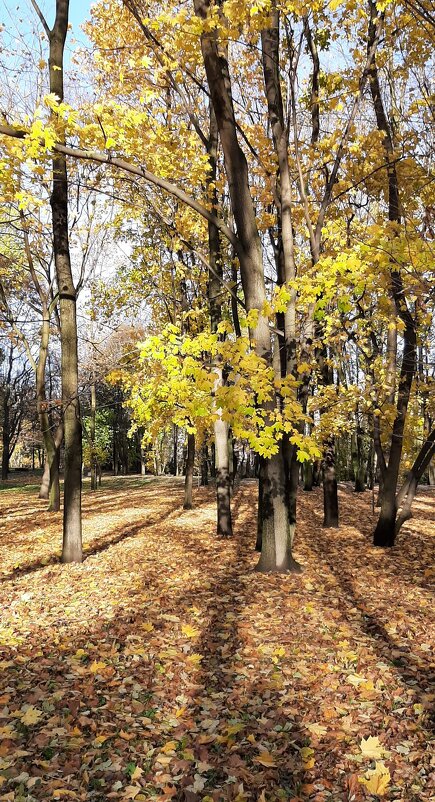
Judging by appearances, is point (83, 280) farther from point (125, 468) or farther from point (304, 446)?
point (125, 468)

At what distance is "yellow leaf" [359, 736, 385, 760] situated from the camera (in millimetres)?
3152

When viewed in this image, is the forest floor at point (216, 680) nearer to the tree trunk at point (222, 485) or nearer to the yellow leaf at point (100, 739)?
the yellow leaf at point (100, 739)

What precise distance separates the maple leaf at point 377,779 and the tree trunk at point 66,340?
5747mm

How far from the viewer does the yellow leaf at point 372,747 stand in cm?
315

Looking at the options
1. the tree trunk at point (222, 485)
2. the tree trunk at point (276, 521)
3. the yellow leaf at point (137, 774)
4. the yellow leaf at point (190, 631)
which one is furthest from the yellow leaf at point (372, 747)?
the tree trunk at point (222, 485)

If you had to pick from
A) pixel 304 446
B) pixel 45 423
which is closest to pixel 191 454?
pixel 45 423

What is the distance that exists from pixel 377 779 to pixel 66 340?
23.0 ft

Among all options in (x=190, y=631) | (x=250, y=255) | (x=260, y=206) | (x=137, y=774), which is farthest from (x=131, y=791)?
(x=260, y=206)

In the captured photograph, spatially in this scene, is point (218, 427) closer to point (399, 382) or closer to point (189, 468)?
point (399, 382)

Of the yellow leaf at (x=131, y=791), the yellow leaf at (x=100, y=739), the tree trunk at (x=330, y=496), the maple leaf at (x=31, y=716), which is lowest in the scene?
the yellow leaf at (x=131, y=791)

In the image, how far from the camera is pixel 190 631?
5.12 meters

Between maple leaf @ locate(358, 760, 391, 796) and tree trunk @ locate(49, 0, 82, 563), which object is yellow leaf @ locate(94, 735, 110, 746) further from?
tree trunk @ locate(49, 0, 82, 563)

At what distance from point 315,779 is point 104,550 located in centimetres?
652

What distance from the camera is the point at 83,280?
15.4 meters
